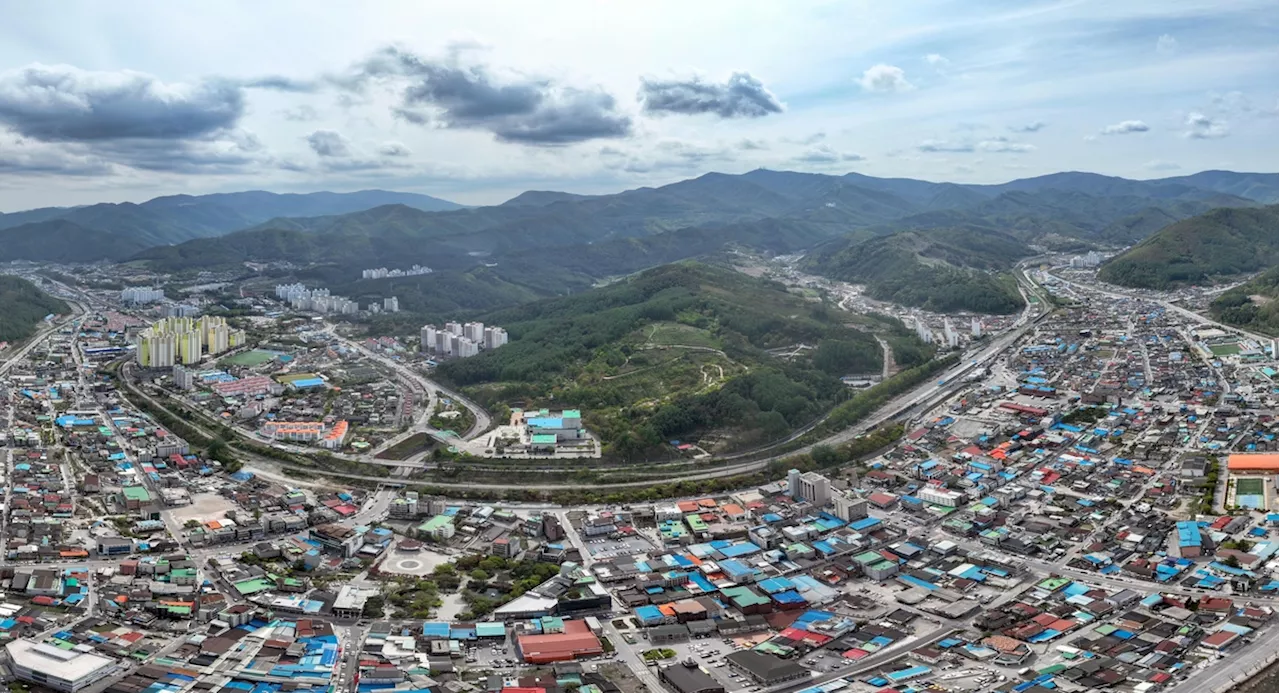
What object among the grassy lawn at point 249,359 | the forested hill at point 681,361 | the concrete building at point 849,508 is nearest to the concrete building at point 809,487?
the concrete building at point 849,508

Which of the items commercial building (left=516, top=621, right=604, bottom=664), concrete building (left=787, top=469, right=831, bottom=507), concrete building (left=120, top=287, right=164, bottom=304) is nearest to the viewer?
commercial building (left=516, top=621, right=604, bottom=664)

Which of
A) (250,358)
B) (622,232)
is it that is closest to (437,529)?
(250,358)

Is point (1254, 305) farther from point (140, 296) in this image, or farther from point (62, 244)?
point (62, 244)

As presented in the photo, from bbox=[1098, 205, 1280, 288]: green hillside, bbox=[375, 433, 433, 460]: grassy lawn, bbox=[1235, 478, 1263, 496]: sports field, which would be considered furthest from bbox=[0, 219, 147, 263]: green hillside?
bbox=[1235, 478, 1263, 496]: sports field

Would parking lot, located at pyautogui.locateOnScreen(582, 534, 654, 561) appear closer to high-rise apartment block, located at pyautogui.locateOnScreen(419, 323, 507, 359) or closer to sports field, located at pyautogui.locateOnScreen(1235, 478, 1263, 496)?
sports field, located at pyautogui.locateOnScreen(1235, 478, 1263, 496)

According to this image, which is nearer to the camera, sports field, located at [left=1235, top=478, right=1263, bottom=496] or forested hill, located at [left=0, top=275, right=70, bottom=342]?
sports field, located at [left=1235, top=478, right=1263, bottom=496]

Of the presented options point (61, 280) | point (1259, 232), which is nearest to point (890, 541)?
point (1259, 232)

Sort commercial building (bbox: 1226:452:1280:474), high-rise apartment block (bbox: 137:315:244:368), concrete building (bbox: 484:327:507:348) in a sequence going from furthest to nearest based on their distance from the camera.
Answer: concrete building (bbox: 484:327:507:348)
high-rise apartment block (bbox: 137:315:244:368)
commercial building (bbox: 1226:452:1280:474)
